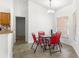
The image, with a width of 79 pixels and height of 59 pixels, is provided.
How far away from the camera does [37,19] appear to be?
337 inches

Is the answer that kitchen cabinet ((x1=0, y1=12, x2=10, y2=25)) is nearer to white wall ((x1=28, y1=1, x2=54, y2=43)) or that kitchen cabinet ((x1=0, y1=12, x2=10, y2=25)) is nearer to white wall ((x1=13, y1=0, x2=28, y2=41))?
white wall ((x1=13, y1=0, x2=28, y2=41))

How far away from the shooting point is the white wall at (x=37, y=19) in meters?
8.35

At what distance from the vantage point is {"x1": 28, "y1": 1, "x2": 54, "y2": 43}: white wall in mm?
8352

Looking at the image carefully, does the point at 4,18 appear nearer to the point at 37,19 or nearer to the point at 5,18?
the point at 5,18

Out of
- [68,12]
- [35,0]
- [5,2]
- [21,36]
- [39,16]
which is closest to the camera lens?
[5,2]

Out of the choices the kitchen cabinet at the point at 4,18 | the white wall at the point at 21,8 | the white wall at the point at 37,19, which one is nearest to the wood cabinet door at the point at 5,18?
the kitchen cabinet at the point at 4,18

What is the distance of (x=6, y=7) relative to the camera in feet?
21.4

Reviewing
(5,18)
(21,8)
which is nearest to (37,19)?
(21,8)

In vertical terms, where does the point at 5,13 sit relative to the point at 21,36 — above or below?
above

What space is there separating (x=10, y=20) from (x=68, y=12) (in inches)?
151

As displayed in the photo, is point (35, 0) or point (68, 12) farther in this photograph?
point (35, 0)

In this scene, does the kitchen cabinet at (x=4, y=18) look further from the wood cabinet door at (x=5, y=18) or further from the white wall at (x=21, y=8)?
the white wall at (x=21, y=8)

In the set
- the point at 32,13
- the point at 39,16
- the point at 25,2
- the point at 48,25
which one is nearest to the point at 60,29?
the point at 48,25

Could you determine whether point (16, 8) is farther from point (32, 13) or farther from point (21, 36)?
point (21, 36)
